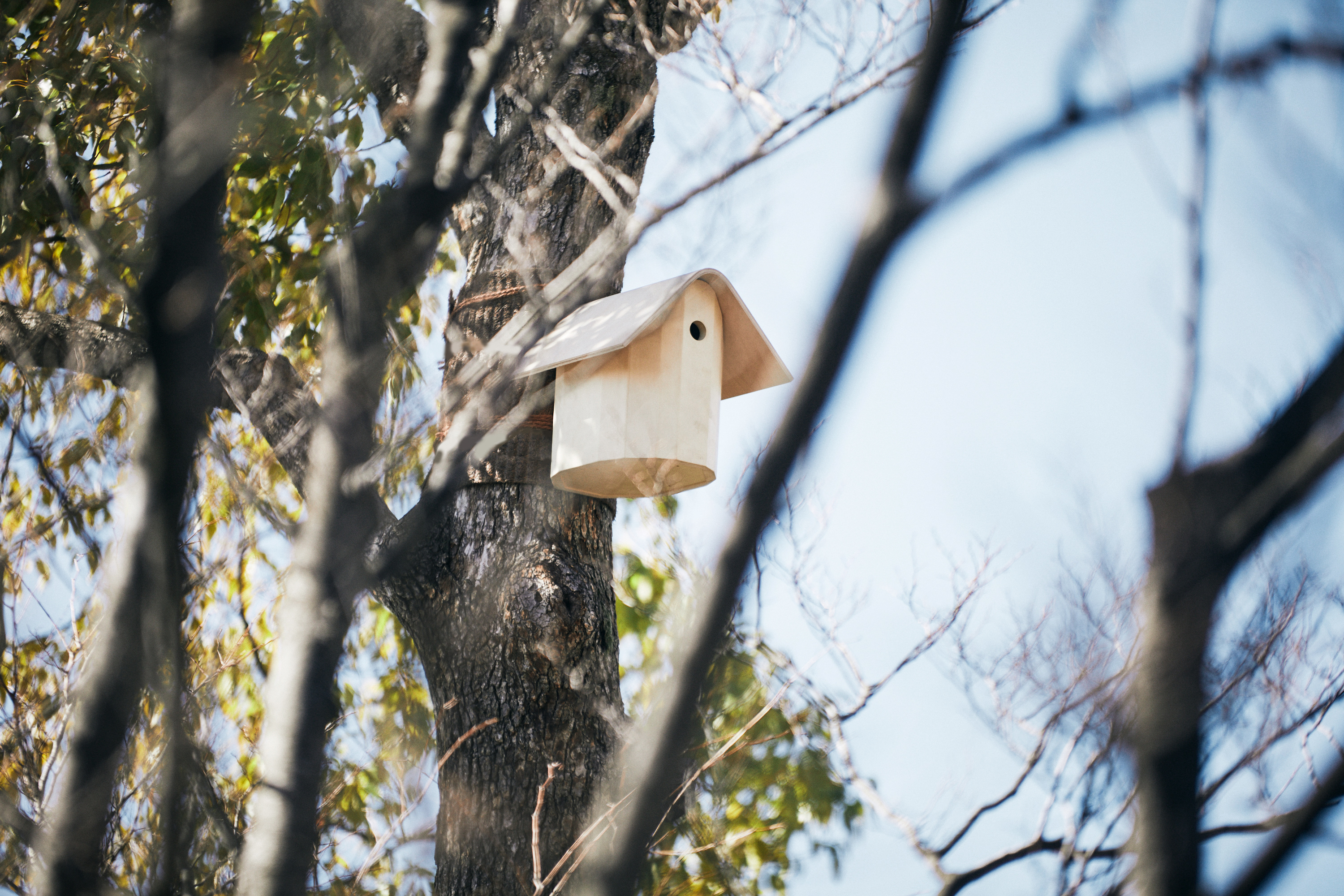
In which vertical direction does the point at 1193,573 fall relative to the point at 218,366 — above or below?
below

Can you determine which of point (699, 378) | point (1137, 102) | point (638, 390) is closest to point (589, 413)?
point (638, 390)

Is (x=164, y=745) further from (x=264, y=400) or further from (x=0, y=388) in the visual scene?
(x=0, y=388)

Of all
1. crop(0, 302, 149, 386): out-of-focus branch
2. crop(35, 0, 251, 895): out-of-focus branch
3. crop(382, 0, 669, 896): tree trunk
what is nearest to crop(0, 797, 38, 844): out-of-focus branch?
crop(35, 0, 251, 895): out-of-focus branch

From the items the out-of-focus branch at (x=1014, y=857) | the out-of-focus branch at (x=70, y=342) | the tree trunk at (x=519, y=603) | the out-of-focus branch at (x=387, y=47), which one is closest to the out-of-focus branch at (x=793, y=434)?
the out-of-focus branch at (x=1014, y=857)

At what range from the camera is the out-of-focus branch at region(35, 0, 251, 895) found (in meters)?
1.01

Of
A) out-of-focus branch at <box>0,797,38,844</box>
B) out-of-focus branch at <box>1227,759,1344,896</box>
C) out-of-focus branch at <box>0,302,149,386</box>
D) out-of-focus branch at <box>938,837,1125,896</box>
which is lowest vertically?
out-of-focus branch at <box>1227,759,1344,896</box>

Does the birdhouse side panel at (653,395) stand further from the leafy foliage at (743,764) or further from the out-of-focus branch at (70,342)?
the out-of-focus branch at (70,342)

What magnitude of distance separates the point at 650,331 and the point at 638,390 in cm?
12

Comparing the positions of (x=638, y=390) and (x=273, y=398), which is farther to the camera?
(x=273, y=398)

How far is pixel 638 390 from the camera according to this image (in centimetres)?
207

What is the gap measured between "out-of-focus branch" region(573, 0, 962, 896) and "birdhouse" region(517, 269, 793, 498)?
1.24 metres

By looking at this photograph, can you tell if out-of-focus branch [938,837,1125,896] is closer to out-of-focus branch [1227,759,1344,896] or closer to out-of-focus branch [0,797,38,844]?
out-of-focus branch [1227,759,1344,896]

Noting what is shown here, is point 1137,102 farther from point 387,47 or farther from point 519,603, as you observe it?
point 387,47

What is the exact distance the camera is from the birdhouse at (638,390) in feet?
6.68
